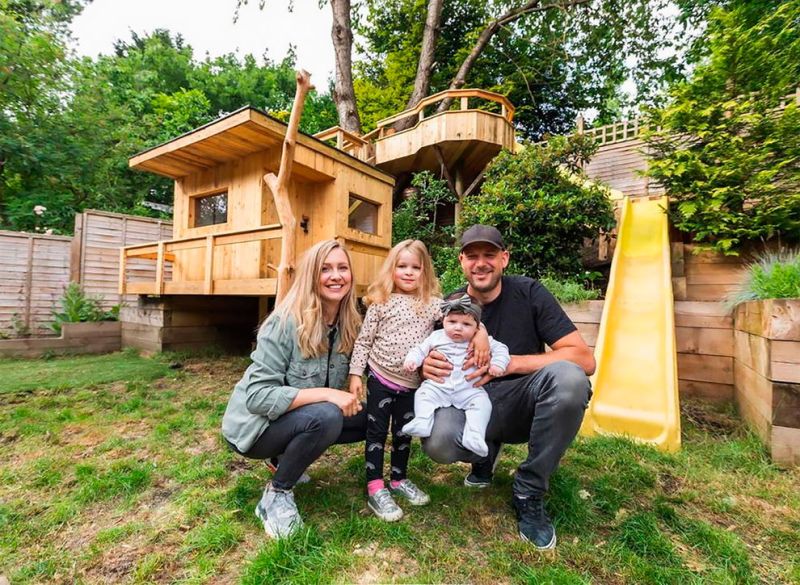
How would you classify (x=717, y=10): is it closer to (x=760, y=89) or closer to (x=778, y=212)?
(x=760, y=89)

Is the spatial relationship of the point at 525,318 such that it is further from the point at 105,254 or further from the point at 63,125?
the point at 63,125

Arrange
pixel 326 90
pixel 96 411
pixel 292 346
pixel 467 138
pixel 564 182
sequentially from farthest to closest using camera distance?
1. pixel 326 90
2. pixel 467 138
3. pixel 564 182
4. pixel 96 411
5. pixel 292 346

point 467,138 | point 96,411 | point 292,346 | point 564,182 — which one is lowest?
point 96,411

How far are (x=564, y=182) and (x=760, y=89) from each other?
241 cm

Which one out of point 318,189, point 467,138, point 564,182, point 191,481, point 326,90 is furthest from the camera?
point 326,90

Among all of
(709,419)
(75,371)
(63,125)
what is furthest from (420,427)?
(63,125)

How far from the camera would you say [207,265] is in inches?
235

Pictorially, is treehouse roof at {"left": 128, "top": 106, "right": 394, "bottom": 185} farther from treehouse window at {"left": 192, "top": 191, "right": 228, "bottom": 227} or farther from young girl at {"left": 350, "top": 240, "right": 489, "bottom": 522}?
young girl at {"left": 350, "top": 240, "right": 489, "bottom": 522}

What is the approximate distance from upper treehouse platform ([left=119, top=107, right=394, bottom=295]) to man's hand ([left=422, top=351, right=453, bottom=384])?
4054 mm

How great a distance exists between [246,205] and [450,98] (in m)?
6.34

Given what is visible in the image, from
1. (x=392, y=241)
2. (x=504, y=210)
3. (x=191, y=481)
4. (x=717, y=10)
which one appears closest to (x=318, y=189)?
(x=392, y=241)

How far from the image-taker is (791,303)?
2547 mm

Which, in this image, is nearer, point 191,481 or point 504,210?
point 191,481

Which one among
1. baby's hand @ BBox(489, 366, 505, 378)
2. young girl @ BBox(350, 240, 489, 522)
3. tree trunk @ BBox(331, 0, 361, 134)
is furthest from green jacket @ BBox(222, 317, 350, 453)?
tree trunk @ BBox(331, 0, 361, 134)
